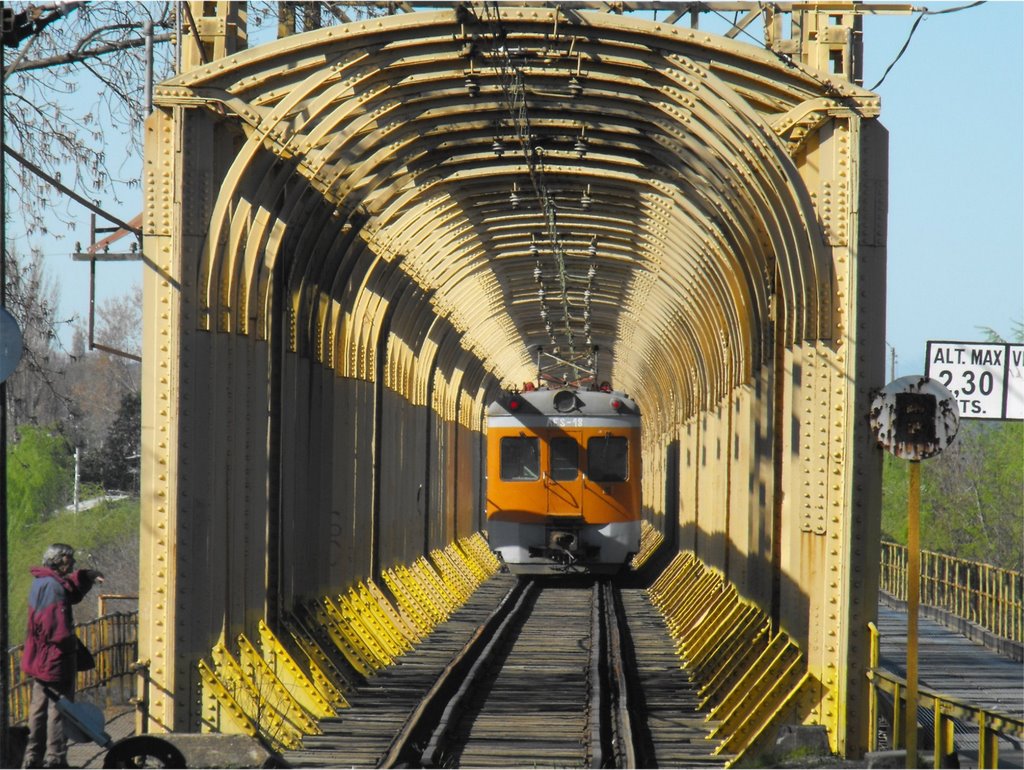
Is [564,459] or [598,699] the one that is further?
[564,459]

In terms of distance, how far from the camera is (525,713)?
43.1 feet

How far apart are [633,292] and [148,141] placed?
45.6 feet

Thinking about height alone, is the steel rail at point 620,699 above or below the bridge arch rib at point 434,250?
below

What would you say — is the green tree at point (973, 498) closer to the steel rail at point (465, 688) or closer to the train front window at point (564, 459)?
the train front window at point (564, 459)

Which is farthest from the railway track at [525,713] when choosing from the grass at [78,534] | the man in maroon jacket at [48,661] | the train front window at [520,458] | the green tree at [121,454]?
the green tree at [121,454]

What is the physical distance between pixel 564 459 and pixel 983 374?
11.0m

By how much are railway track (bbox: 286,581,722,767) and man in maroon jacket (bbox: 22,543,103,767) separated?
7.24ft

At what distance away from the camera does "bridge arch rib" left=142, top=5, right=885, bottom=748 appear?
401 inches

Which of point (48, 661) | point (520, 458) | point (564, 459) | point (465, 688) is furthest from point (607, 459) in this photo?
point (48, 661)

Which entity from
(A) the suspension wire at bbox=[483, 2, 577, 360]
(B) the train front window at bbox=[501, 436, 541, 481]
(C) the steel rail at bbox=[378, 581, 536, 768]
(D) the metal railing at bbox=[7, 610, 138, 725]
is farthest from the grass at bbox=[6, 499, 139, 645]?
(A) the suspension wire at bbox=[483, 2, 577, 360]

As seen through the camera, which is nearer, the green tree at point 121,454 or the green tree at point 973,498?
the green tree at point 973,498

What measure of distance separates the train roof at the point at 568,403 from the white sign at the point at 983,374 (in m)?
10.7

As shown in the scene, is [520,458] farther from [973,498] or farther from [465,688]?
[973,498]

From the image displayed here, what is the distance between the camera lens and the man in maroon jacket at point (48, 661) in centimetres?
875
